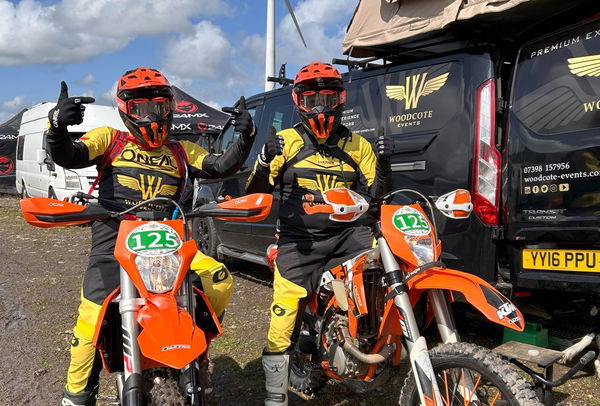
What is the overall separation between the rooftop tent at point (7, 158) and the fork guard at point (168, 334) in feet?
70.0

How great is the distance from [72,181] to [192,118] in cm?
441

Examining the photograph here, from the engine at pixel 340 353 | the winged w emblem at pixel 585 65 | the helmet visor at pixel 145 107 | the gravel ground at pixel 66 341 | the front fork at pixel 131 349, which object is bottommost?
the gravel ground at pixel 66 341

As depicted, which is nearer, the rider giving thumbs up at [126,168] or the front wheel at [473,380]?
the front wheel at [473,380]

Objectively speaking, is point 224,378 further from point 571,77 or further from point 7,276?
point 7,276

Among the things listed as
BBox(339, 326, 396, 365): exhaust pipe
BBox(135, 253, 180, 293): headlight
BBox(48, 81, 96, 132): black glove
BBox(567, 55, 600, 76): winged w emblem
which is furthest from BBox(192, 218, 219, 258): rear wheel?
BBox(135, 253, 180, 293): headlight

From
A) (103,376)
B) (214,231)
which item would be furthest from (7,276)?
(103,376)

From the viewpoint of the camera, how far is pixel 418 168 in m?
4.34

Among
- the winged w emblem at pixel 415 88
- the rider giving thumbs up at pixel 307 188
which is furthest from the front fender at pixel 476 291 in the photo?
the winged w emblem at pixel 415 88

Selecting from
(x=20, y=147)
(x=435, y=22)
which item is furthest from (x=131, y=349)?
(x=20, y=147)

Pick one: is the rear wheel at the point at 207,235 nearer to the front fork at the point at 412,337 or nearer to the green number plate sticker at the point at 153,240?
the front fork at the point at 412,337

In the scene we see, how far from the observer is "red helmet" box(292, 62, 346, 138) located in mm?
3318

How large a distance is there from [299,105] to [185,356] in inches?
72.4

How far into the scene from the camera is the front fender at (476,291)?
2.34 meters

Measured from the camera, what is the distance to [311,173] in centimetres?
339
